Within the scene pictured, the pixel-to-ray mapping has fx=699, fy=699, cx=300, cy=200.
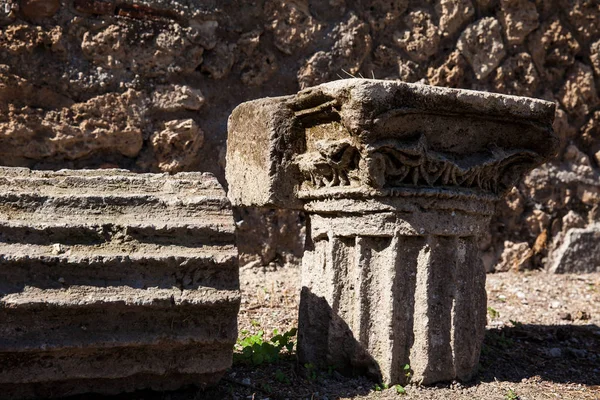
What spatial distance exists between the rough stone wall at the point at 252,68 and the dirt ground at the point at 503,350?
2.03ft

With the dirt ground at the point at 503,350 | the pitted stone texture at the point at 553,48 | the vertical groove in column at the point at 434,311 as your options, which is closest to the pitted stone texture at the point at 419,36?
the pitted stone texture at the point at 553,48

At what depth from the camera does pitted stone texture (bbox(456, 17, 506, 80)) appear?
5.11m

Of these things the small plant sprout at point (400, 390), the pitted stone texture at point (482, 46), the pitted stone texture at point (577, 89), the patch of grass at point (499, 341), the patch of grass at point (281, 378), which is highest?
the pitted stone texture at point (482, 46)

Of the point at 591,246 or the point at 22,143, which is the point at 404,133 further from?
the point at 591,246

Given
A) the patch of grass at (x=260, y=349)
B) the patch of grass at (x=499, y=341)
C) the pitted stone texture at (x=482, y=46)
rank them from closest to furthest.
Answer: the patch of grass at (x=260, y=349), the patch of grass at (x=499, y=341), the pitted stone texture at (x=482, y=46)

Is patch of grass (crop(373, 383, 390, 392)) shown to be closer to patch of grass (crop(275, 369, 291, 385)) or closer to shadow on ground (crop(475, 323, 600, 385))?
patch of grass (crop(275, 369, 291, 385))

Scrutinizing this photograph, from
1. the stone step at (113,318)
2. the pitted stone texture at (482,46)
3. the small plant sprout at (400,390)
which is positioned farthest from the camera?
the pitted stone texture at (482,46)

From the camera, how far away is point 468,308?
2.92 metres

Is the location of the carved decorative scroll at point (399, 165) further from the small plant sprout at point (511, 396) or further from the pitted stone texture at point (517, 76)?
the pitted stone texture at point (517, 76)

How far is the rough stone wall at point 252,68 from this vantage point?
167 inches

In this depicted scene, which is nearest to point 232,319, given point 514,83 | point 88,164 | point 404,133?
point 404,133

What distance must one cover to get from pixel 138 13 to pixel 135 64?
0.32 m

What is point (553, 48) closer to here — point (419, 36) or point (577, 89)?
point (577, 89)

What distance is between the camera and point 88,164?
14.4ft
